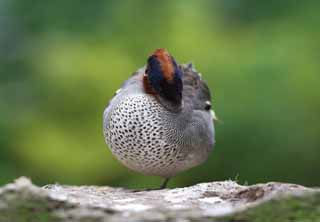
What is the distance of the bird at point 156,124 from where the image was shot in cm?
482

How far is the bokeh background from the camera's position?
732 cm

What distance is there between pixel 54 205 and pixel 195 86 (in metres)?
2.88

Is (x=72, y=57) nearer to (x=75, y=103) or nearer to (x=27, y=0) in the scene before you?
(x=75, y=103)

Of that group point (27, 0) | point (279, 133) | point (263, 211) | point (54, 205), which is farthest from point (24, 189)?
point (27, 0)

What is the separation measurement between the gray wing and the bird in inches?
5.5

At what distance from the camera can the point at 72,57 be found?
848cm

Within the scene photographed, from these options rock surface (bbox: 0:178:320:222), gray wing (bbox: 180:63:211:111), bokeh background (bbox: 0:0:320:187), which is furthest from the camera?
bokeh background (bbox: 0:0:320:187)

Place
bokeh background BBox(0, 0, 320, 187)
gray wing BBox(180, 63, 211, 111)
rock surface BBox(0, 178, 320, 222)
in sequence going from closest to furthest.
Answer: rock surface BBox(0, 178, 320, 222)
gray wing BBox(180, 63, 211, 111)
bokeh background BBox(0, 0, 320, 187)

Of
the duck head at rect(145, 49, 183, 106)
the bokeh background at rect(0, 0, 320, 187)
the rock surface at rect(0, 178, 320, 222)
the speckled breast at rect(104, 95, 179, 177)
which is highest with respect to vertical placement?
the bokeh background at rect(0, 0, 320, 187)

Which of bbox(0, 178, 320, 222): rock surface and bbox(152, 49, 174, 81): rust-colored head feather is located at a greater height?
bbox(152, 49, 174, 81): rust-colored head feather

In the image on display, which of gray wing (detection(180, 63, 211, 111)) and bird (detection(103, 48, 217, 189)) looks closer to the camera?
bird (detection(103, 48, 217, 189))

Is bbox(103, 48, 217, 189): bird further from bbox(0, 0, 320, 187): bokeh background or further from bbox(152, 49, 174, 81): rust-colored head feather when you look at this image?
bbox(0, 0, 320, 187): bokeh background

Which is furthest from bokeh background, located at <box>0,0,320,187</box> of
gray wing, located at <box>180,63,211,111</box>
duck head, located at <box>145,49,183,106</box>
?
duck head, located at <box>145,49,183,106</box>

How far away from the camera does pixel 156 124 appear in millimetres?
4871
